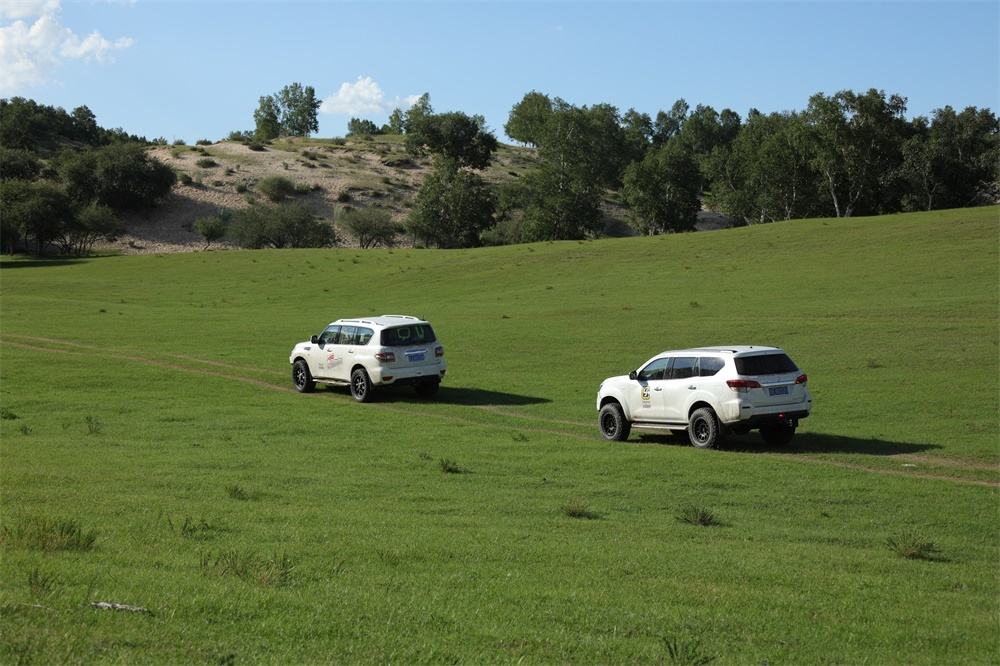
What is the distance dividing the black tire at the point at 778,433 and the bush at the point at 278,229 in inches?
3603

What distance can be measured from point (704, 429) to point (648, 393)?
1747 mm

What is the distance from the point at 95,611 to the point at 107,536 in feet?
12.3

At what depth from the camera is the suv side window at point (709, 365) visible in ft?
76.0

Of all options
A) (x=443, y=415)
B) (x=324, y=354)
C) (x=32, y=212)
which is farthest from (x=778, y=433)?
(x=32, y=212)

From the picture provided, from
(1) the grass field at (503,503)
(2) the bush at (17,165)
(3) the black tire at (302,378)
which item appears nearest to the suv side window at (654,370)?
(1) the grass field at (503,503)

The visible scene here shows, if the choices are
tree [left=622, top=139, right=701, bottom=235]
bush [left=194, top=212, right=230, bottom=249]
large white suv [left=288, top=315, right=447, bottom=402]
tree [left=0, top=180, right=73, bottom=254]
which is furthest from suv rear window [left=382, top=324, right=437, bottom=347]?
bush [left=194, top=212, right=230, bottom=249]

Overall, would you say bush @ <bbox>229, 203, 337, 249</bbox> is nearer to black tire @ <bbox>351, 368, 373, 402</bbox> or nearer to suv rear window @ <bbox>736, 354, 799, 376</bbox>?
black tire @ <bbox>351, 368, 373, 402</bbox>

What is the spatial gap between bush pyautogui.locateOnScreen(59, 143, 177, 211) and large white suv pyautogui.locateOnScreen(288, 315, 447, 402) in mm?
106114

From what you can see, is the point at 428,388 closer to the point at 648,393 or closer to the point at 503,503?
the point at 648,393

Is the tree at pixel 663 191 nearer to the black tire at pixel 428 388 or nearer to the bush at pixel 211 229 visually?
the bush at pixel 211 229

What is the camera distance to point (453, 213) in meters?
114

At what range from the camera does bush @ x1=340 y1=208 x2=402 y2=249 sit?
376 feet

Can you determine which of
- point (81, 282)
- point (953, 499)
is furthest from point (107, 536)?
point (81, 282)

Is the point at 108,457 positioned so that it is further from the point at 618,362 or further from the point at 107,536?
the point at 618,362
